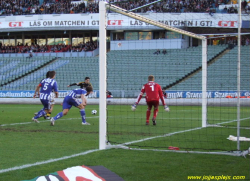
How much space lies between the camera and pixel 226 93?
2981 centimetres

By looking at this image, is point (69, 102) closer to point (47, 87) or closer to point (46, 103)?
point (47, 87)

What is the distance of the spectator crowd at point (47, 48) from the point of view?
48425 millimetres

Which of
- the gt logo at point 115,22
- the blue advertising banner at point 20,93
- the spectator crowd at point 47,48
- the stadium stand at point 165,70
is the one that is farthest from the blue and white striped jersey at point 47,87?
the spectator crowd at point 47,48

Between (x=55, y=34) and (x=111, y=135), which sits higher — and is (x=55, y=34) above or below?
above

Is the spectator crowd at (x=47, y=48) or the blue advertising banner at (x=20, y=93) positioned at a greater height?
the spectator crowd at (x=47, y=48)

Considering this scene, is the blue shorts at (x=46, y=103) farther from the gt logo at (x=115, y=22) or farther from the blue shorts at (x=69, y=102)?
the gt logo at (x=115, y=22)

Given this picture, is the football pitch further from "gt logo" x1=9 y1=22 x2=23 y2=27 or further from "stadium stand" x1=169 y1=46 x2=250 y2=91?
"gt logo" x1=9 y1=22 x2=23 y2=27

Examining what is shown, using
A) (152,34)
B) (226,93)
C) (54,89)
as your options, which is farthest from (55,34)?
(54,89)

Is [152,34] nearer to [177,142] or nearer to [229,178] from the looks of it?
[177,142]

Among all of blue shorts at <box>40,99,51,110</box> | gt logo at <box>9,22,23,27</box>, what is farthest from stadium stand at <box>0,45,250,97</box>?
blue shorts at <box>40,99,51,110</box>

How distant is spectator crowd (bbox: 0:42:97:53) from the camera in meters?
48.4

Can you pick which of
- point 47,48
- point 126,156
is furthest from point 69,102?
point 47,48

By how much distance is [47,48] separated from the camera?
50750 millimetres

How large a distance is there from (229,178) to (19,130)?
840 centimetres
